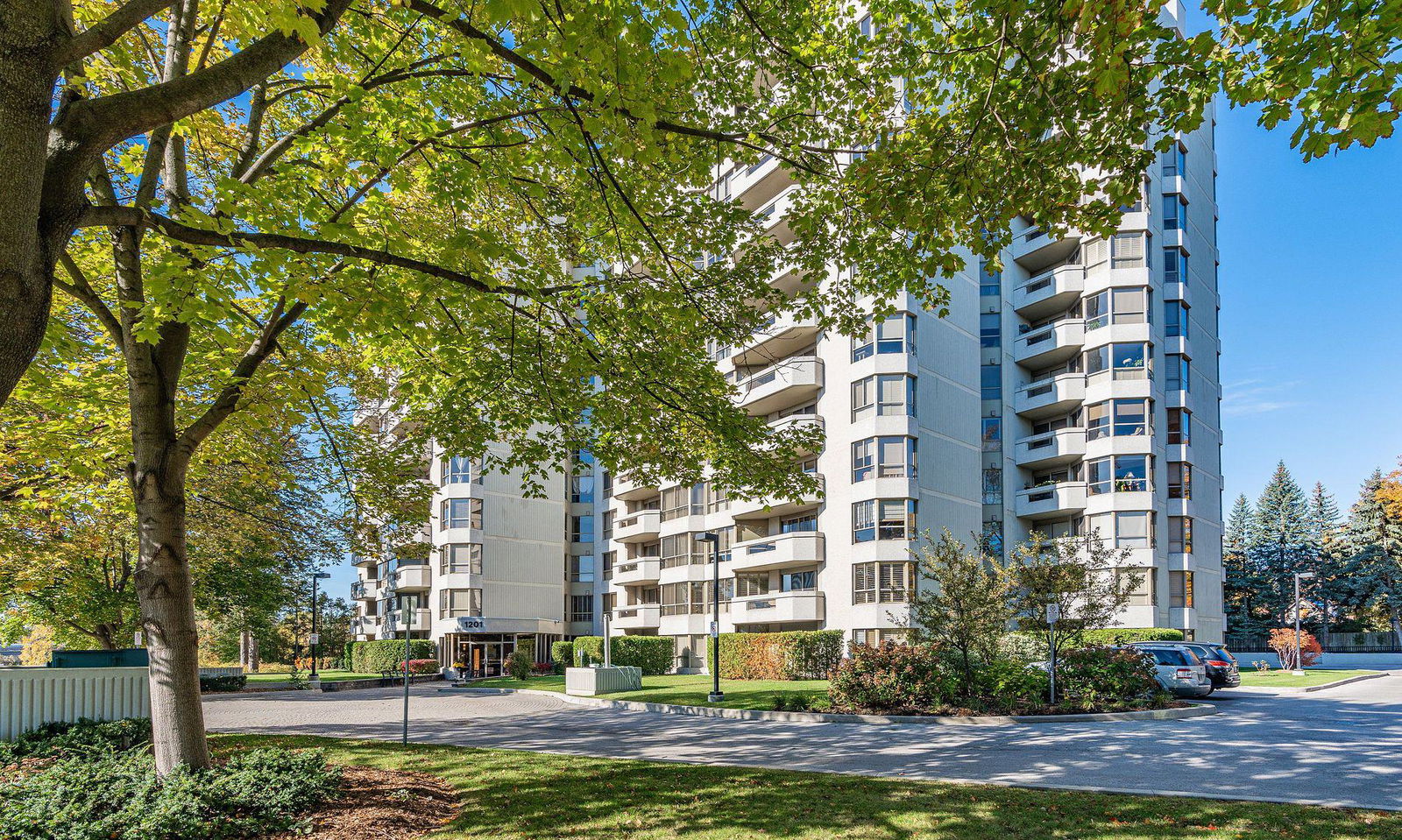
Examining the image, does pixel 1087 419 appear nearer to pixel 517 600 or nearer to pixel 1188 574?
pixel 1188 574

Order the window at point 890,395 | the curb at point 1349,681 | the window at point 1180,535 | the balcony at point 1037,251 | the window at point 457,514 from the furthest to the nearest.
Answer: the window at point 457,514
the balcony at point 1037,251
the window at point 1180,535
the window at point 890,395
the curb at point 1349,681

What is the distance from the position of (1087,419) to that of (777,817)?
32227mm

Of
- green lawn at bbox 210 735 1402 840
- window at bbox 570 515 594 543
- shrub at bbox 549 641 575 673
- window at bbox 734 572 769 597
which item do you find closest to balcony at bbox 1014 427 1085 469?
window at bbox 734 572 769 597

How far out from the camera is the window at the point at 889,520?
33.2m

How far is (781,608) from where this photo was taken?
117 ft

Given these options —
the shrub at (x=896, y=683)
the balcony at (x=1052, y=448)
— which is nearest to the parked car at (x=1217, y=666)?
the shrub at (x=896, y=683)

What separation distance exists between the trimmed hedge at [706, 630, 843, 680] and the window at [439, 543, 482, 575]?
1949cm

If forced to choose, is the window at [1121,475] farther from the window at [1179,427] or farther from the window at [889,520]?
the window at [889,520]

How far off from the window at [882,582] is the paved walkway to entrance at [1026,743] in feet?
37.4

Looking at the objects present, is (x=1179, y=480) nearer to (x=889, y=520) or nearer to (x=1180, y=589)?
(x=1180, y=589)

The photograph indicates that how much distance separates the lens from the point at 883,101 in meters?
10.5

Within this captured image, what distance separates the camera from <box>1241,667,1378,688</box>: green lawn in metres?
28.4

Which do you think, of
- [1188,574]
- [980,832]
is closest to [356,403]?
[980,832]

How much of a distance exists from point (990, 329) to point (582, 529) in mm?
29801
